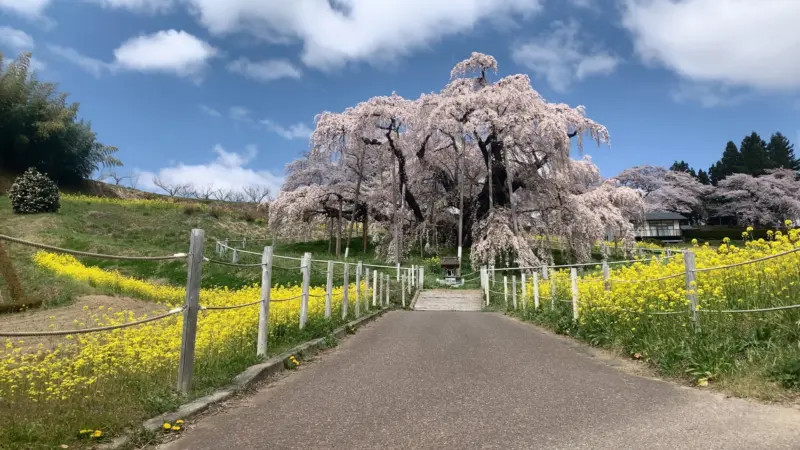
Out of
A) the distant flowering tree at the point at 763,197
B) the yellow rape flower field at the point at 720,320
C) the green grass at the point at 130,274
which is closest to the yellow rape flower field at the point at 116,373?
the green grass at the point at 130,274

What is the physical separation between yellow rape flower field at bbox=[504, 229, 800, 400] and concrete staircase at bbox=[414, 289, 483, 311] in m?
9.57

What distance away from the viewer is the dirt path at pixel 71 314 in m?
8.34

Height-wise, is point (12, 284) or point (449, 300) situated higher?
point (12, 284)

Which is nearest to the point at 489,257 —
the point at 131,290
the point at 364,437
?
the point at 131,290

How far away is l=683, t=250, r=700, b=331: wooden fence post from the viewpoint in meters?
5.24

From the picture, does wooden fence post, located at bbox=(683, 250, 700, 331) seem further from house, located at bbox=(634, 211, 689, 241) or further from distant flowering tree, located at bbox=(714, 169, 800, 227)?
distant flowering tree, located at bbox=(714, 169, 800, 227)

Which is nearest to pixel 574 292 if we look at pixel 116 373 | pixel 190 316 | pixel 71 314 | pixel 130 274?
pixel 190 316

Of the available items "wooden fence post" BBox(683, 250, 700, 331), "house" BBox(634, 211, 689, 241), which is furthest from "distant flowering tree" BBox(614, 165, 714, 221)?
"wooden fence post" BBox(683, 250, 700, 331)

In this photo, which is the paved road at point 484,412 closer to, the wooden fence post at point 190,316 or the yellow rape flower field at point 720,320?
the yellow rape flower field at point 720,320

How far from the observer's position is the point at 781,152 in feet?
207

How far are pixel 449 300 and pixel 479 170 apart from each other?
12.0 meters

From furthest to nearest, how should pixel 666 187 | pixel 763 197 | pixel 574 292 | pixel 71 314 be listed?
1. pixel 666 187
2. pixel 763 197
3. pixel 71 314
4. pixel 574 292

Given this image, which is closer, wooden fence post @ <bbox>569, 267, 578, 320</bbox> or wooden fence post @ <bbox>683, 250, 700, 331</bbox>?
wooden fence post @ <bbox>683, 250, 700, 331</bbox>

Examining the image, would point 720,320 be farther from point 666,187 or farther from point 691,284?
point 666,187
